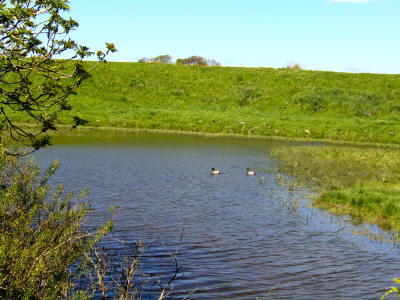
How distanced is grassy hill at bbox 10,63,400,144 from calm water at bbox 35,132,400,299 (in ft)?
76.4

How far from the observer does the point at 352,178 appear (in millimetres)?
25500

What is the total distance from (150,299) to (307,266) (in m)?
4.55

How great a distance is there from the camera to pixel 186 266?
11680mm

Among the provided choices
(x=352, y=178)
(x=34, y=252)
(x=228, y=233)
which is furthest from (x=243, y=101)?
(x=34, y=252)

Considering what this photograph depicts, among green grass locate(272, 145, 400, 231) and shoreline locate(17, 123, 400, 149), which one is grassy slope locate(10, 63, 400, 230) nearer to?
green grass locate(272, 145, 400, 231)

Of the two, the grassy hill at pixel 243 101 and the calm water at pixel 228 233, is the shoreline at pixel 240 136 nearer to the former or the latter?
the grassy hill at pixel 243 101

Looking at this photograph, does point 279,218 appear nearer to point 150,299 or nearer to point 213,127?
point 150,299

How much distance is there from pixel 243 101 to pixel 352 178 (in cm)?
3920

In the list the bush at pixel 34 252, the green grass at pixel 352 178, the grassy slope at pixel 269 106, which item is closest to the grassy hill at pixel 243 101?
the grassy slope at pixel 269 106

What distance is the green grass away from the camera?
1808 cm

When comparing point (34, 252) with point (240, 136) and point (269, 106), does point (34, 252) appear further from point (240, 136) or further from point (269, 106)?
point (269, 106)

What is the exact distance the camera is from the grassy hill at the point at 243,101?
166 feet

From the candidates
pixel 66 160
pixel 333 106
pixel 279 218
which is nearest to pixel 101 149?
pixel 66 160

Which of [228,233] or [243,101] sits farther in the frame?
[243,101]
